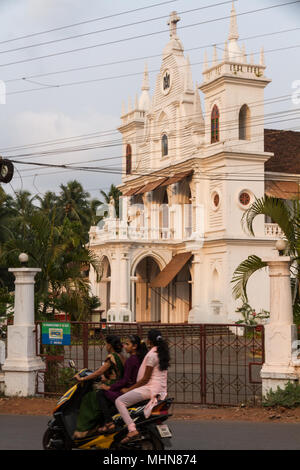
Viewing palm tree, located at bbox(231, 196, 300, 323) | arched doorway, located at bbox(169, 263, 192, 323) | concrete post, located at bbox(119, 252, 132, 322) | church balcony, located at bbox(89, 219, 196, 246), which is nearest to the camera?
palm tree, located at bbox(231, 196, 300, 323)

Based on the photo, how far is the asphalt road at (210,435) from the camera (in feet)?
30.2

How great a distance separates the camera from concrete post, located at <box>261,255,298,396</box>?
12180 mm

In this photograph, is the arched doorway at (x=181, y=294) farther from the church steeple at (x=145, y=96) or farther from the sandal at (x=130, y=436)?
the sandal at (x=130, y=436)

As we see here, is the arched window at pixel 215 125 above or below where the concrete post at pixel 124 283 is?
above

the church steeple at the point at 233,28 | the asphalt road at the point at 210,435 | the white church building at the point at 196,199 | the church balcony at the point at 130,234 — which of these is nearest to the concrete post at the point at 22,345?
the asphalt road at the point at 210,435

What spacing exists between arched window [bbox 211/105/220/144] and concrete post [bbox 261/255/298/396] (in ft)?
84.8

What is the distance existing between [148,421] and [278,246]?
16.8 ft

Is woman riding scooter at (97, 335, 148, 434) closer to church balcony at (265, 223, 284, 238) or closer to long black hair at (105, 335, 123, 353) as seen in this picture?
long black hair at (105, 335, 123, 353)

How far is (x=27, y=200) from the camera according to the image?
5859 cm

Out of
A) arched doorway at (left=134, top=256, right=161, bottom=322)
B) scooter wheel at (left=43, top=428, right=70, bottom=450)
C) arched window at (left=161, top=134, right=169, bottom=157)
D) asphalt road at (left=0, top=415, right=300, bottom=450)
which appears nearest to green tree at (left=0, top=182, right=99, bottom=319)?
asphalt road at (left=0, top=415, right=300, bottom=450)

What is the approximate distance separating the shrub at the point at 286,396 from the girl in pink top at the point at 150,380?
3877mm

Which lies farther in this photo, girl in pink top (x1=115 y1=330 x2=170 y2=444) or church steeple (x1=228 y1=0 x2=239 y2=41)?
church steeple (x1=228 y1=0 x2=239 y2=41)

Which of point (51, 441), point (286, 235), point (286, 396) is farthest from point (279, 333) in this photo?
point (51, 441)

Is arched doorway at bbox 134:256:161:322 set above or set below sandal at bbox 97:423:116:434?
above
